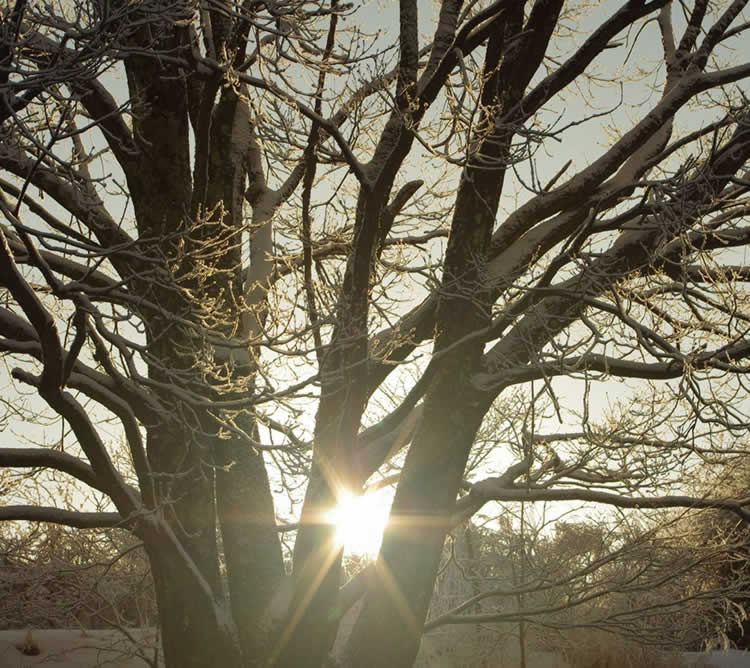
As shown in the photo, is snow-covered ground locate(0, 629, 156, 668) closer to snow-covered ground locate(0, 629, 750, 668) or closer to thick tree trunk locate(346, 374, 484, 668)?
snow-covered ground locate(0, 629, 750, 668)

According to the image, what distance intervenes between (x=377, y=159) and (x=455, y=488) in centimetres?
252

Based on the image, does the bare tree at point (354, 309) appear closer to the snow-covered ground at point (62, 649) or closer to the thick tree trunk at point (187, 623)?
the thick tree trunk at point (187, 623)

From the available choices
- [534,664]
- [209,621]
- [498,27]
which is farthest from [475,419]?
[534,664]

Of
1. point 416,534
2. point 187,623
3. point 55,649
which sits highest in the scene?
point 416,534

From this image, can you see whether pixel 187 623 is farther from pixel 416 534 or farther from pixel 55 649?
pixel 55 649

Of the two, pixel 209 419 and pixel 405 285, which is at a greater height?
pixel 405 285

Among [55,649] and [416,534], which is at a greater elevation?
[416,534]

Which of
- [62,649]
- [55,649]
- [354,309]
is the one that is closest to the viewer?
[354,309]

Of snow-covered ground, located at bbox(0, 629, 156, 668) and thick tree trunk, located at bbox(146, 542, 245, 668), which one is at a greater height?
thick tree trunk, located at bbox(146, 542, 245, 668)

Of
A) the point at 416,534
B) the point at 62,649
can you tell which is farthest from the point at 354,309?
the point at 62,649

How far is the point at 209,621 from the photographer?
5.50 meters

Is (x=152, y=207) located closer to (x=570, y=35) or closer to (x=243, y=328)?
(x=243, y=328)

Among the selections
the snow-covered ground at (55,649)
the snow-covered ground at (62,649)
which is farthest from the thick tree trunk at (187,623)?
the snow-covered ground at (55,649)

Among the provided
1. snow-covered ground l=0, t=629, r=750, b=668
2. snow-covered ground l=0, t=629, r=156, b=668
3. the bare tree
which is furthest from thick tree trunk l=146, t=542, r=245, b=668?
snow-covered ground l=0, t=629, r=156, b=668
